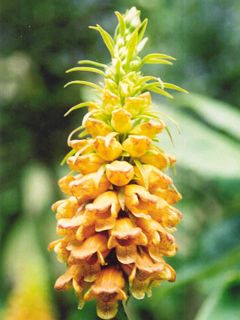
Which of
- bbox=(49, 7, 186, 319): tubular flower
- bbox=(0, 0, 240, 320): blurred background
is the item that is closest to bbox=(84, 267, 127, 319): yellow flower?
bbox=(49, 7, 186, 319): tubular flower

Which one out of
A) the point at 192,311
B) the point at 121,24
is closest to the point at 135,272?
the point at 121,24

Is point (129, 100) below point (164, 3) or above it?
above

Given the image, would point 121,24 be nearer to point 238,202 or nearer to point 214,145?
point 214,145

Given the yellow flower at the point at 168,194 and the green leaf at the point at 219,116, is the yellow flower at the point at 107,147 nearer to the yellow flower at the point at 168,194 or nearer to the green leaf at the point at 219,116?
the yellow flower at the point at 168,194

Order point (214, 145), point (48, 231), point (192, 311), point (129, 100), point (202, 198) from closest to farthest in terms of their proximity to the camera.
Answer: point (129, 100) < point (214, 145) < point (192, 311) < point (202, 198) < point (48, 231)

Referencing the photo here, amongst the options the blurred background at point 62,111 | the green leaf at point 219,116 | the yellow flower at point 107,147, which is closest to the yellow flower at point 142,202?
the yellow flower at point 107,147

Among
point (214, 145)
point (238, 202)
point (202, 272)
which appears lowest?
point (238, 202)

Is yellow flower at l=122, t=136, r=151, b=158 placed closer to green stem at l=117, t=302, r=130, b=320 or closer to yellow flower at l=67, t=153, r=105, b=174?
yellow flower at l=67, t=153, r=105, b=174

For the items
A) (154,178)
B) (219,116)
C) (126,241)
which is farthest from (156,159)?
(219,116)
